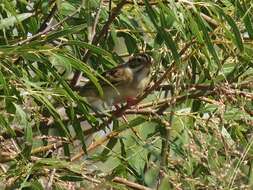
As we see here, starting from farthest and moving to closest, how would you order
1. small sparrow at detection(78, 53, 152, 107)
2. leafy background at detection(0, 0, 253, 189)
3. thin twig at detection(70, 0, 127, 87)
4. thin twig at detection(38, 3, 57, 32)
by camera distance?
small sparrow at detection(78, 53, 152, 107) → thin twig at detection(38, 3, 57, 32) → thin twig at detection(70, 0, 127, 87) → leafy background at detection(0, 0, 253, 189)

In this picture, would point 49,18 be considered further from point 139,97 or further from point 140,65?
point 140,65

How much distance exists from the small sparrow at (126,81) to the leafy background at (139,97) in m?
0.38

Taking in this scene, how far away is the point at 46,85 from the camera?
335cm

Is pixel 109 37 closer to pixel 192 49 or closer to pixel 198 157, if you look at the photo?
pixel 192 49

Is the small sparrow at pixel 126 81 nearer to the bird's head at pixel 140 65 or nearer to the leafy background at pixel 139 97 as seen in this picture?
the bird's head at pixel 140 65

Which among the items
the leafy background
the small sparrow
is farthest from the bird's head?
the leafy background

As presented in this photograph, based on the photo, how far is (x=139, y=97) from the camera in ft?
11.0

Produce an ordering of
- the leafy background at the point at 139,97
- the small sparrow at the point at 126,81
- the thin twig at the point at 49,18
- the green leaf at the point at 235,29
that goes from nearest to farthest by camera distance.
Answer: the leafy background at the point at 139,97
the green leaf at the point at 235,29
the thin twig at the point at 49,18
the small sparrow at the point at 126,81

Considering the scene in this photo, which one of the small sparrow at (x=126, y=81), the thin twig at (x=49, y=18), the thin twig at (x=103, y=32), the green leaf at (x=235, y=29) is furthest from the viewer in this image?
the small sparrow at (x=126, y=81)

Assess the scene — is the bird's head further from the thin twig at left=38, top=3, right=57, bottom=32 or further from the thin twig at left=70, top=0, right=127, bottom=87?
the thin twig at left=38, top=3, right=57, bottom=32

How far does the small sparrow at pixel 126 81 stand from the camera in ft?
14.3

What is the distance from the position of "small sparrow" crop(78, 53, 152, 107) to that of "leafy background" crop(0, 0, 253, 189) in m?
0.38

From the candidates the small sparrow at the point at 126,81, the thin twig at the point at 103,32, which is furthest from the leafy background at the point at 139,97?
the small sparrow at the point at 126,81

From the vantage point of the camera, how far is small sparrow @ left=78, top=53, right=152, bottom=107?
14.3 ft
